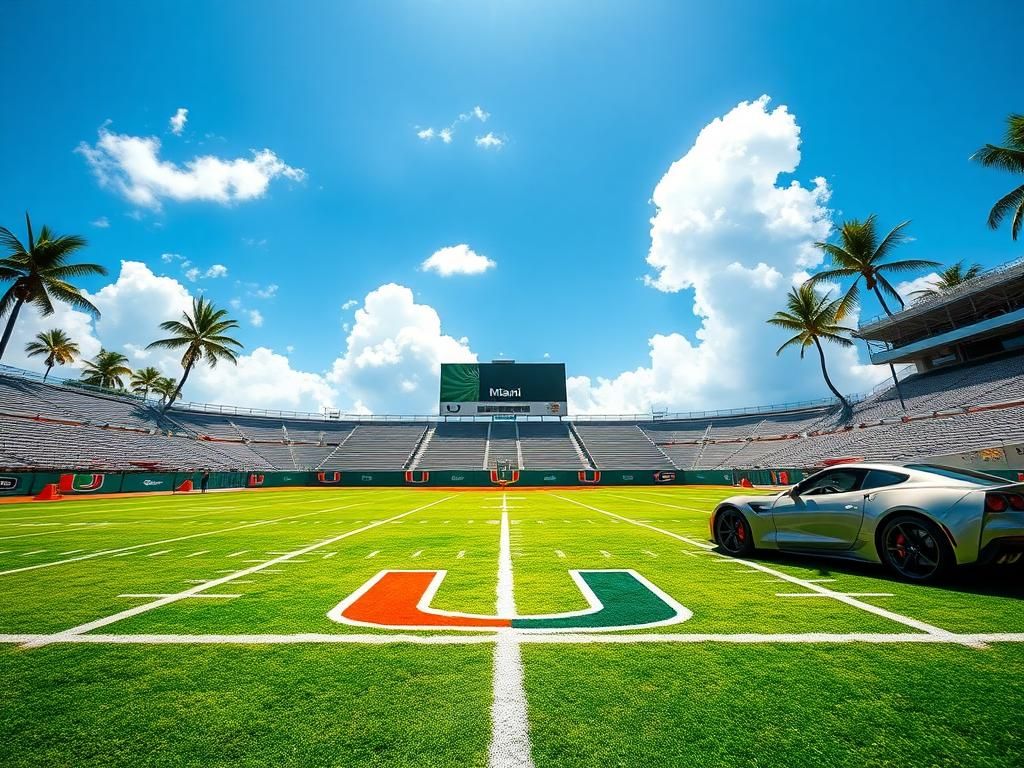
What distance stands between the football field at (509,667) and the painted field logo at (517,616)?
32 mm

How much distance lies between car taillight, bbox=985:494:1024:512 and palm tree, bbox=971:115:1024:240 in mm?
33215

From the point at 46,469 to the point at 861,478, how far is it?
36.4m

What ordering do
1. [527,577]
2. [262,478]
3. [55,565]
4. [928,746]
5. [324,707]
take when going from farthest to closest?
[262,478], [55,565], [527,577], [324,707], [928,746]

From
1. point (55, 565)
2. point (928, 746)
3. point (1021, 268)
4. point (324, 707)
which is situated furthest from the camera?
point (1021, 268)

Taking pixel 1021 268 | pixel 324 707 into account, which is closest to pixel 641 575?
pixel 324 707

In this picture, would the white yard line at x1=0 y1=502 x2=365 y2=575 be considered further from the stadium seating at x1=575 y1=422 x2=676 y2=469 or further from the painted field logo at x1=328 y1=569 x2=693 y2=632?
the stadium seating at x1=575 y1=422 x2=676 y2=469

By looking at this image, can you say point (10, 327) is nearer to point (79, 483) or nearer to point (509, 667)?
point (79, 483)

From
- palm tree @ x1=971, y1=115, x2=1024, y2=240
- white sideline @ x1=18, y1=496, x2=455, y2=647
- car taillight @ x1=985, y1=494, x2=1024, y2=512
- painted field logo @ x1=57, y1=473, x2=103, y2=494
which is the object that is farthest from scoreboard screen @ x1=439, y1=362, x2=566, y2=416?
car taillight @ x1=985, y1=494, x2=1024, y2=512

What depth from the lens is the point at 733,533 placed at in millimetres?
6789

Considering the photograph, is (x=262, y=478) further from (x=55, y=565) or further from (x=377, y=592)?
(x=377, y=592)

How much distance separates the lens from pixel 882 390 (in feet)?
145

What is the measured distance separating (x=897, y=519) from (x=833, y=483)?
3.23 feet

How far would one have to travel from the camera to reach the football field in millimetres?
1982

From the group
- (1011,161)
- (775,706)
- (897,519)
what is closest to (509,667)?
(775,706)
